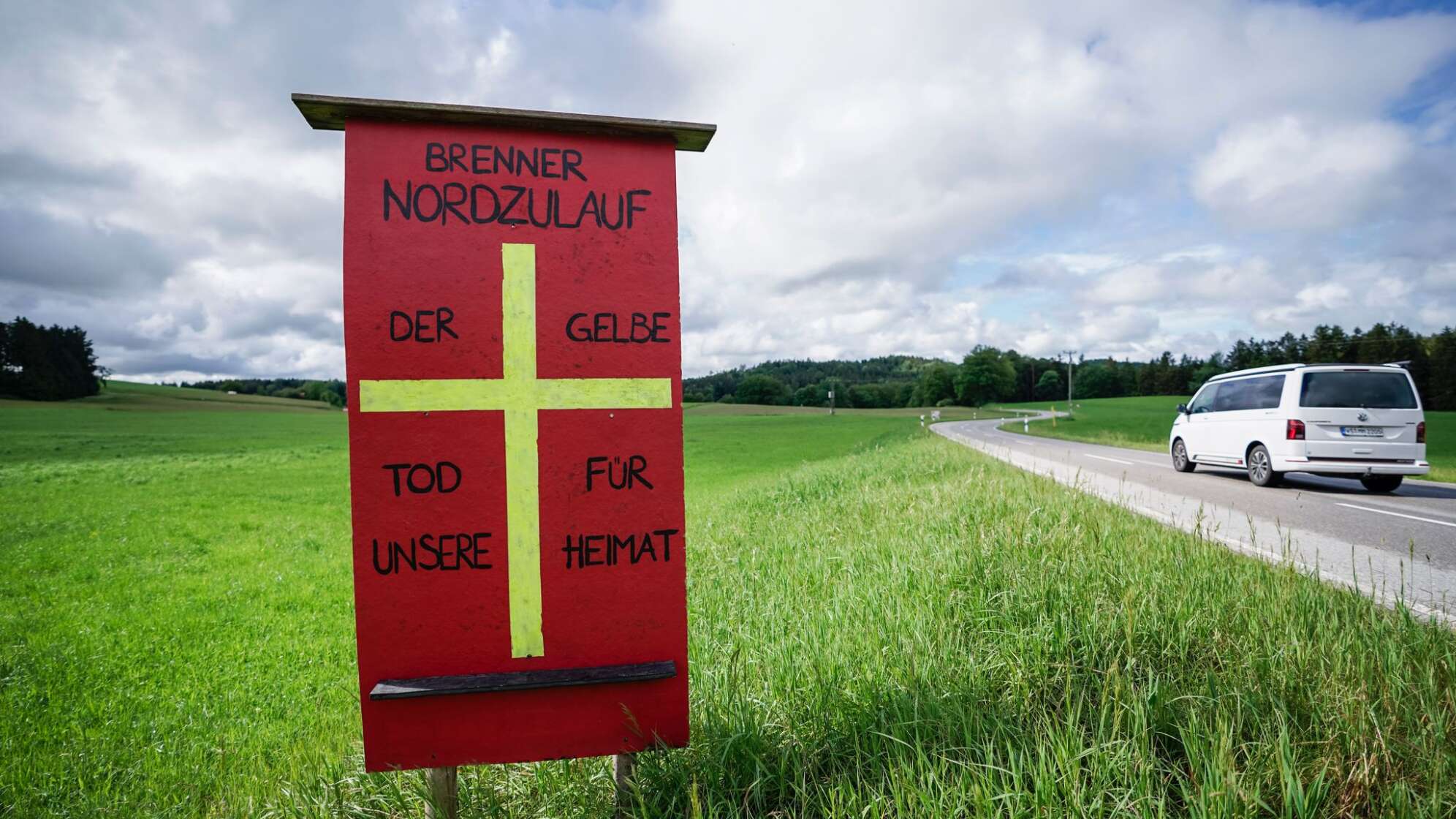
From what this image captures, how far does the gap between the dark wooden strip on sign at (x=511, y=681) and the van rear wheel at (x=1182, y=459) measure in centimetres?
1524

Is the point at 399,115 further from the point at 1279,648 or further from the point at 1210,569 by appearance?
the point at 1210,569

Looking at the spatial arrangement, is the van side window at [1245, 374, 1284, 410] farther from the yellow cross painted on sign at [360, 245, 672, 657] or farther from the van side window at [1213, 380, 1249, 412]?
the yellow cross painted on sign at [360, 245, 672, 657]

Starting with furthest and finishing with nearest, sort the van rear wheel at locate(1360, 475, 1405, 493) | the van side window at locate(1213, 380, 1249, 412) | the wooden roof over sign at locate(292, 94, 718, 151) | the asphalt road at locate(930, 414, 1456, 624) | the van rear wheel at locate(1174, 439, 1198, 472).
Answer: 1. the van rear wheel at locate(1174, 439, 1198, 472)
2. the van side window at locate(1213, 380, 1249, 412)
3. the van rear wheel at locate(1360, 475, 1405, 493)
4. the asphalt road at locate(930, 414, 1456, 624)
5. the wooden roof over sign at locate(292, 94, 718, 151)

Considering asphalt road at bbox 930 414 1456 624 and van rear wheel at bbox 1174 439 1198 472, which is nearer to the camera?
asphalt road at bbox 930 414 1456 624

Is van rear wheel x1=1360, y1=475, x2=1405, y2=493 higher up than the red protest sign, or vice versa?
the red protest sign

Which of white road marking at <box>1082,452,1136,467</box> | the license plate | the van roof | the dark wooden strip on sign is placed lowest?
white road marking at <box>1082,452,1136,467</box>

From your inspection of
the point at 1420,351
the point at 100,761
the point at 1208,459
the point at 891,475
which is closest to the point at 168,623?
the point at 100,761

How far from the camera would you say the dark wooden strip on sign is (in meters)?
1.92

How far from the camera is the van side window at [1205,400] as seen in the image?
12.6 meters

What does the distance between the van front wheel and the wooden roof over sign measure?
12742mm

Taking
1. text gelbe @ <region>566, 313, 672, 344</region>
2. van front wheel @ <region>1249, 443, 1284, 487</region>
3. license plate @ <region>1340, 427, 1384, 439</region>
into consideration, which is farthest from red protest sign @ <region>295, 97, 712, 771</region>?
van front wheel @ <region>1249, 443, 1284, 487</region>

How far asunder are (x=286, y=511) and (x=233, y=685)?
419 inches

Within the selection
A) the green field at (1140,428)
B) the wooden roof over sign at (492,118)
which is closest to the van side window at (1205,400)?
the green field at (1140,428)

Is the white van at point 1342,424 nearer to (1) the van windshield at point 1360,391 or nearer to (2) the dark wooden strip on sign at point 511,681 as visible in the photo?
(1) the van windshield at point 1360,391
